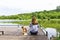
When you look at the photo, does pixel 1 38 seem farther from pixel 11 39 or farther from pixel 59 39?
pixel 59 39

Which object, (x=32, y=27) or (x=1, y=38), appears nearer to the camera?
(x=1, y=38)

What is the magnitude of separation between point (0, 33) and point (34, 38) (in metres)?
2.04

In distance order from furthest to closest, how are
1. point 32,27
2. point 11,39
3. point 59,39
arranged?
point 59,39
point 32,27
point 11,39

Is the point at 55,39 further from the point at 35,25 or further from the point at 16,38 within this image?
the point at 16,38

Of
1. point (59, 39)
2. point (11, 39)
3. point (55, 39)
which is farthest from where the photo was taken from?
point (55, 39)

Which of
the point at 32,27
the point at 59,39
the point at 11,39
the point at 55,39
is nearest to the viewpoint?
the point at 11,39

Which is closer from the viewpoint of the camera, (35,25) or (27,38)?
(27,38)

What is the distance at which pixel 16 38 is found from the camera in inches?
411

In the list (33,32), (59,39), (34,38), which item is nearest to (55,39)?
(59,39)

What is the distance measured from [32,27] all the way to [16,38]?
1300mm

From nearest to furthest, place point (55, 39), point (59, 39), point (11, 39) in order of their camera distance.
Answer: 1. point (11, 39)
2. point (59, 39)
3. point (55, 39)

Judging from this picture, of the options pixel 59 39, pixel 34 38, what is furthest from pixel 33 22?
pixel 59 39

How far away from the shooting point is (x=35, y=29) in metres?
11.6

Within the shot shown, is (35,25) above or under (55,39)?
above
